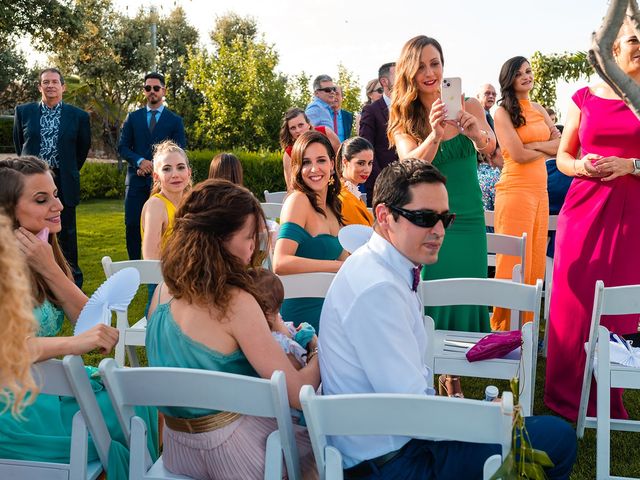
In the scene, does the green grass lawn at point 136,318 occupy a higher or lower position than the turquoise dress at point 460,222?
lower

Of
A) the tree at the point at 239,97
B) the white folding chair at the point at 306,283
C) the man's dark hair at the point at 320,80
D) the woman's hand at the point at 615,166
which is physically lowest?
the white folding chair at the point at 306,283

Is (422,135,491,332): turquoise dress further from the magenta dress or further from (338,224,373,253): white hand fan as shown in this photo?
(338,224,373,253): white hand fan

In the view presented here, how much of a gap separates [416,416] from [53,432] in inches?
67.4

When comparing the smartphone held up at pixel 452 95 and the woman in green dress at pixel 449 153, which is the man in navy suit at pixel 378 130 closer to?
the woman in green dress at pixel 449 153

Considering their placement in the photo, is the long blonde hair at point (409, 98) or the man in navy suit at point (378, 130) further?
the man in navy suit at point (378, 130)

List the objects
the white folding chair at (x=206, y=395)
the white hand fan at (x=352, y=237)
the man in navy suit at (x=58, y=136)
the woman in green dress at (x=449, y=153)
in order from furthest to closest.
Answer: the man in navy suit at (x=58, y=136) < the woman in green dress at (x=449, y=153) < the white hand fan at (x=352, y=237) < the white folding chair at (x=206, y=395)

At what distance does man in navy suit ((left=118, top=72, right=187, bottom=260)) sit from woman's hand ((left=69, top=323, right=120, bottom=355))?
572 centimetres

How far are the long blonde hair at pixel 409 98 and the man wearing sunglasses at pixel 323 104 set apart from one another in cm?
456

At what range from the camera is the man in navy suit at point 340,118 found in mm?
9531

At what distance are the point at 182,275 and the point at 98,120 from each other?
30.2 m

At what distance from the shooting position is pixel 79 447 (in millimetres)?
2410

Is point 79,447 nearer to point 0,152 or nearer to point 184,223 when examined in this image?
point 184,223

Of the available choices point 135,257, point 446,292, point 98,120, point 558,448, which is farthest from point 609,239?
point 98,120

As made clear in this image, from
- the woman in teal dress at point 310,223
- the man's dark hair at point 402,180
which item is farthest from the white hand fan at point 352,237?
the man's dark hair at point 402,180
